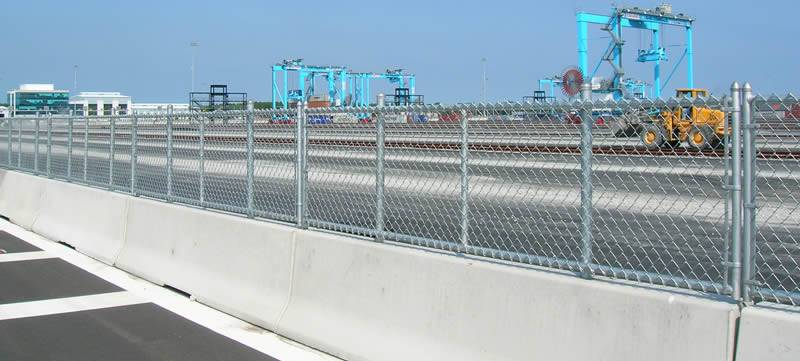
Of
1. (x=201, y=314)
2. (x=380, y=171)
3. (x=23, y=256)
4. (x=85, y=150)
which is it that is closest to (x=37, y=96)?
(x=85, y=150)

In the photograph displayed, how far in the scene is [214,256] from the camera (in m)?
8.05

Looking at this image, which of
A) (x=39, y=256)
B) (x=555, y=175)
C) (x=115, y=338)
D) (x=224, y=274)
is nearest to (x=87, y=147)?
(x=39, y=256)

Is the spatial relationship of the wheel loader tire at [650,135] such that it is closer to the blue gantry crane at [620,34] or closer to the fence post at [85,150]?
the fence post at [85,150]

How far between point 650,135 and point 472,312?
1.66m

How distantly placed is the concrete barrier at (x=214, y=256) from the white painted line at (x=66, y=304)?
0.59 metres

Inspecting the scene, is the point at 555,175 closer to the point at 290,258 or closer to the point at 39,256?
the point at 290,258

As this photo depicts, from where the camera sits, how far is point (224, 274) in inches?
308

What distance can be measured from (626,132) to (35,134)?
44.2 feet

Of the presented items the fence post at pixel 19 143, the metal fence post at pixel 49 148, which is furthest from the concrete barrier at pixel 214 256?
the fence post at pixel 19 143

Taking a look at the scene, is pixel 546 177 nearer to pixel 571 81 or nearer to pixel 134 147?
pixel 134 147

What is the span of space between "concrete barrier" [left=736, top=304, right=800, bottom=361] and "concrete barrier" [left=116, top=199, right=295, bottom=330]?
4190 millimetres

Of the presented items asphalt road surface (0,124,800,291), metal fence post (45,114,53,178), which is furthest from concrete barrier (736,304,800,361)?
metal fence post (45,114,53,178)

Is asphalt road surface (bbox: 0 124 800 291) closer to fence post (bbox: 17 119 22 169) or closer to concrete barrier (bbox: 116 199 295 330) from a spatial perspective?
concrete barrier (bbox: 116 199 295 330)

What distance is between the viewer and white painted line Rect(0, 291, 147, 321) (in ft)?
24.8
